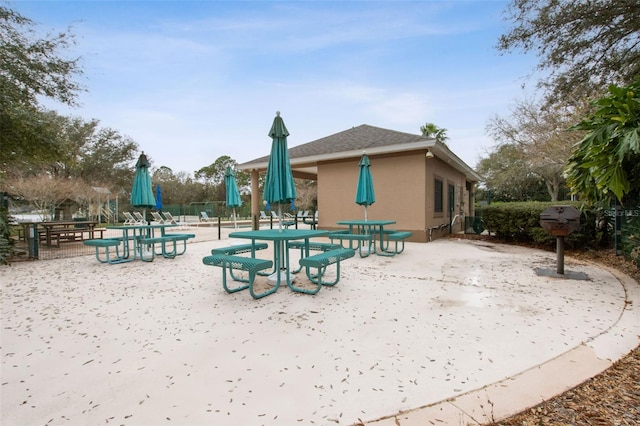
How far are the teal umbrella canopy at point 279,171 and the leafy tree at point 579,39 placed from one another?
252 inches

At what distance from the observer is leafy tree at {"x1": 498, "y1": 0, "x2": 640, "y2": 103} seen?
6.31 meters

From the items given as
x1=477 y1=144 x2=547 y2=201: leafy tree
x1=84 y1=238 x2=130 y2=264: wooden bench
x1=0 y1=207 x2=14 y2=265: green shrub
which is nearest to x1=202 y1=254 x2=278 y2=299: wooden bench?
x1=84 y1=238 x2=130 y2=264: wooden bench

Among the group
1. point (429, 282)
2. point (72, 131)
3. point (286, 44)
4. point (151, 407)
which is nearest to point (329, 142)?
point (286, 44)

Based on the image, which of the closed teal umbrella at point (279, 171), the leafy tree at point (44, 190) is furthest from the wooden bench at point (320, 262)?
the leafy tree at point (44, 190)

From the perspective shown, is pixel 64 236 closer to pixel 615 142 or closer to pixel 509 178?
pixel 615 142

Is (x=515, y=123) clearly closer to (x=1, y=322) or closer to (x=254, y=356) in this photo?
(x=254, y=356)

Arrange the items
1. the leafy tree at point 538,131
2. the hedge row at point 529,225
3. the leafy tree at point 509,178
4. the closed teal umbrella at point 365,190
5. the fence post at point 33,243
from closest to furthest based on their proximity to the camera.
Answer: the fence post at point 33,243 < the hedge row at point 529,225 < the closed teal umbrella at point 365,190 < the leafy tree at point 538,131 < the leafy tree at point 509,178

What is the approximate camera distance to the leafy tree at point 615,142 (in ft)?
14.4

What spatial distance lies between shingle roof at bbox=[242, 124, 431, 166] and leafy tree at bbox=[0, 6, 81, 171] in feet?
21.9

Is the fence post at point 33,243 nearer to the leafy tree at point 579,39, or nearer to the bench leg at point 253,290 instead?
the bench leg at point 253,290

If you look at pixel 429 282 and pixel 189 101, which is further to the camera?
pixel 189 101

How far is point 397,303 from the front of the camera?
156 inches

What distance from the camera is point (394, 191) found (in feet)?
34.5

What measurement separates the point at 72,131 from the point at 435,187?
2604cm
